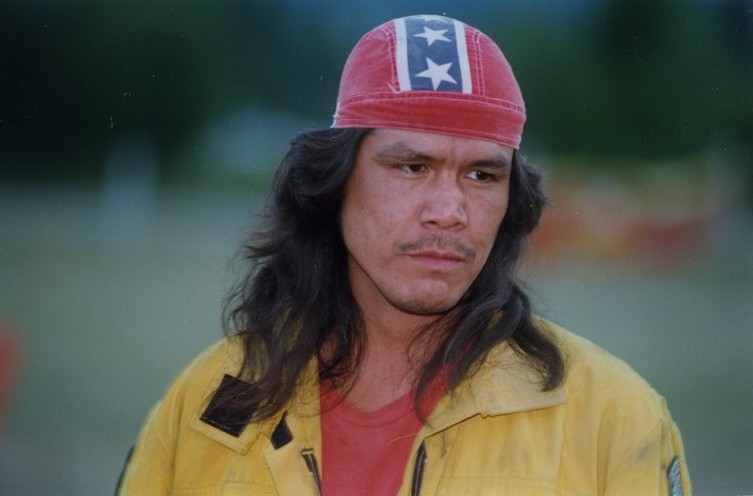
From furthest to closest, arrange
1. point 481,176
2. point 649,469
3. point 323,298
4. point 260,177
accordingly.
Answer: point 260,177 < point 323,298 < point 481,176 < point 649,469

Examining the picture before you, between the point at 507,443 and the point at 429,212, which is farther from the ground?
the point at 429,212

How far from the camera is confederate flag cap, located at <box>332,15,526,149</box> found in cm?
206

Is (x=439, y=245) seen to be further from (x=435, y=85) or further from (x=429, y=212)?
(x=435, y=85)

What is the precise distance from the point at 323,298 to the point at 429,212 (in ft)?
1.38

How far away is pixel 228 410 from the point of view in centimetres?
217

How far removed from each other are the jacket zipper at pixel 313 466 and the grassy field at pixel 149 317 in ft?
3.39

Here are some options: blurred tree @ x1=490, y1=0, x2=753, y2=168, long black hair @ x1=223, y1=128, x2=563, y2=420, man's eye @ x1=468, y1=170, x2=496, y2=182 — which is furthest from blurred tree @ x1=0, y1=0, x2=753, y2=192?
man's eye @ x1=468, y1=170, x2=496, y2=182

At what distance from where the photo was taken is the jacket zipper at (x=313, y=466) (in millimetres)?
1996

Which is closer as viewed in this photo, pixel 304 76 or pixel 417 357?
pixel 417 357

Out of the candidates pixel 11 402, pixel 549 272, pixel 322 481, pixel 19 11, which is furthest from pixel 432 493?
pixel 19 11

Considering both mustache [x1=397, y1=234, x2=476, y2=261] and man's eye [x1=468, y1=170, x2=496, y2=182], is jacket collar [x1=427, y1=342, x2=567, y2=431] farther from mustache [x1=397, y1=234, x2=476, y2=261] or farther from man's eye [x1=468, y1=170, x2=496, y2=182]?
man's eye [x1=468, y1=170, x2=496, y2=182]

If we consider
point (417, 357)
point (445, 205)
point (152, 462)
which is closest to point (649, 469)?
point (417, 357)

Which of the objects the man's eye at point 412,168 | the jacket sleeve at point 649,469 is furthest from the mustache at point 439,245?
the jacket sleeve at point 649,469

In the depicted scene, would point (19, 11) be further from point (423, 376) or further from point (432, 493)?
point (432, 493)
